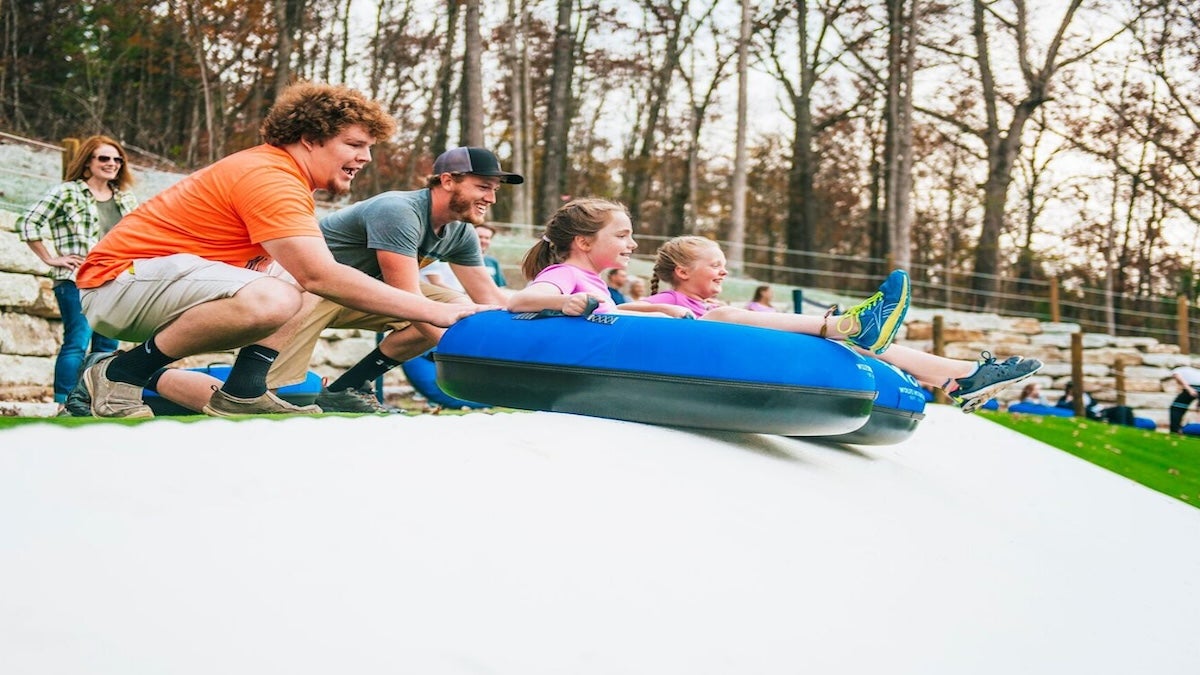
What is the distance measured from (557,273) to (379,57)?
50.9 feet

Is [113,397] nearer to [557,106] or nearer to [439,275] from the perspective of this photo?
[439,275]

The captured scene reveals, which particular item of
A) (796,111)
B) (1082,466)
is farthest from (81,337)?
(796,111)

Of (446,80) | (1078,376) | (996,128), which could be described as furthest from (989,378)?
(446,80)

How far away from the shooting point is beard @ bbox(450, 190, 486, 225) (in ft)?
13.7

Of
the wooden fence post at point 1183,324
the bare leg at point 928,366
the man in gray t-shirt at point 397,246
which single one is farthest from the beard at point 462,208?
the wooden fence post at point 1183,324

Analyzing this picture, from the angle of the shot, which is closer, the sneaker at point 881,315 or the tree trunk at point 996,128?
the sneaker at point 881,315

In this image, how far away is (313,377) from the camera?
4.66 m

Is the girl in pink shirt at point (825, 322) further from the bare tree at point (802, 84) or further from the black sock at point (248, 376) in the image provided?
the bare tree at point (802, 84)

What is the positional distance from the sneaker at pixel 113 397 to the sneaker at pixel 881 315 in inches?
92.3

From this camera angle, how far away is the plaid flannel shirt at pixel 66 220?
513cm

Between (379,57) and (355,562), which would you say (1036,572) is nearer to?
(355,562)

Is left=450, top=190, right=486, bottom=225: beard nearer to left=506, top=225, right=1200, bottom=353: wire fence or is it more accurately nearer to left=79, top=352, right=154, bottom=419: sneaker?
left=79, top=352, right=154, bottom=419: sneaker

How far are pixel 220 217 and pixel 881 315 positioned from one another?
219 cm

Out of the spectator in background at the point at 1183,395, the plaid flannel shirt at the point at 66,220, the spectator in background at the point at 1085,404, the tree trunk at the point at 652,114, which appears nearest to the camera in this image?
the plaid flannel shirt at the point at 66,220
